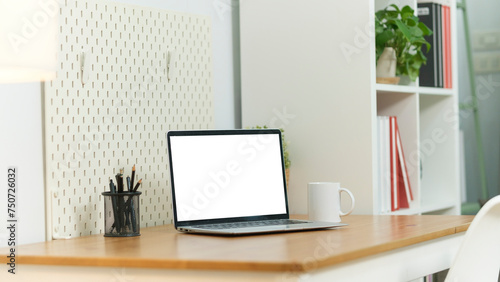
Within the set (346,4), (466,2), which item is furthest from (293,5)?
(466,2)

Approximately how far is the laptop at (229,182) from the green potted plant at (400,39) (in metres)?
0.53

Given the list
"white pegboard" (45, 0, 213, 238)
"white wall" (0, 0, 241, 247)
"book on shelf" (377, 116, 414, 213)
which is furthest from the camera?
"book on shelf" (377, 116, 414, 213)

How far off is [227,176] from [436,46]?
3.48ft

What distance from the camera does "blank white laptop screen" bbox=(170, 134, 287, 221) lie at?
1713 millimetres

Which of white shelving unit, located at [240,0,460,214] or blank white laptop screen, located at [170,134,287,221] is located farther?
white shelving unit, located at [240,0,460,214]

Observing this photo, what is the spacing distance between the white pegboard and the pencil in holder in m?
0.10

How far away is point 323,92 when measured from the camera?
214 cm

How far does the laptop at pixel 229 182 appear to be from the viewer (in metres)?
1.69

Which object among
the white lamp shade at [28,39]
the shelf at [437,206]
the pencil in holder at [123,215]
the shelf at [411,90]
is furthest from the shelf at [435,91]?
the white lamp shade at [28,39]

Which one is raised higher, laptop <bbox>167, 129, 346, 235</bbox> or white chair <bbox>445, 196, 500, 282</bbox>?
laptop <bbox>167, 129, 346, 235</bbox>

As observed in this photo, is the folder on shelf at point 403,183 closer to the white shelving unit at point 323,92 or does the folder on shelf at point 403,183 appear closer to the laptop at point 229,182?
the white shelving unit at point 323,92

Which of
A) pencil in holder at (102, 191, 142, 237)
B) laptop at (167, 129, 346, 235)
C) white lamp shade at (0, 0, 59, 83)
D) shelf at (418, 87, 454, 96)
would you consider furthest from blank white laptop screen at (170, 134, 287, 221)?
shelf at (418, 87, 454, 96)

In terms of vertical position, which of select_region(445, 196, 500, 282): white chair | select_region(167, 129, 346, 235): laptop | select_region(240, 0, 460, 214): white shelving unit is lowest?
select_region(445, 196, 500, 282): white chair

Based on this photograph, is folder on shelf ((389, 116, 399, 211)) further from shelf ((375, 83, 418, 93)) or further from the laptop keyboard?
the laptop keyboard
